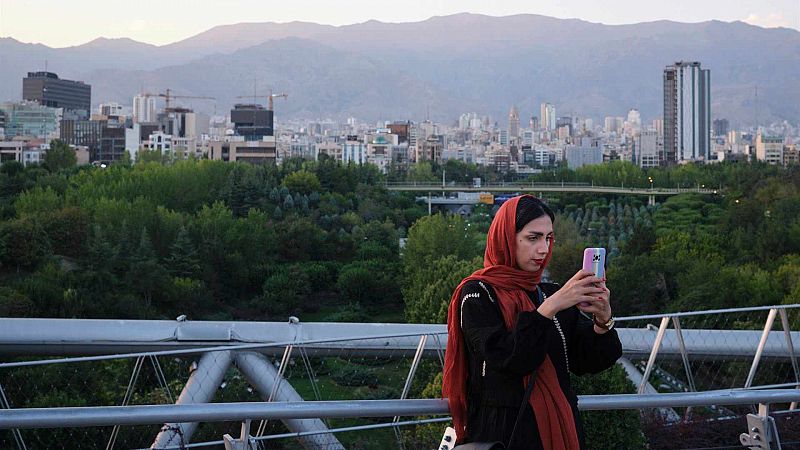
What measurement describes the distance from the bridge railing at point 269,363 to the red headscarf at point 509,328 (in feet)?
0.29

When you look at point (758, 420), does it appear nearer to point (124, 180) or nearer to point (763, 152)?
point (124, 180)

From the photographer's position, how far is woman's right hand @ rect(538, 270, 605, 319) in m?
1.67

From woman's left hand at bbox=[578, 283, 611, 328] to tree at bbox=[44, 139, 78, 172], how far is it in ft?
123

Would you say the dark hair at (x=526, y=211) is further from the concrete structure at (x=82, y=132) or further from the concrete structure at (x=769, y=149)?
the concrete structure at (x=82, y=132)

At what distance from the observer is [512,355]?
1.67 meters

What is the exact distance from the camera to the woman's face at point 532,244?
1.75 metres

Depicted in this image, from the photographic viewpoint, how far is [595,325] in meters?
1.79

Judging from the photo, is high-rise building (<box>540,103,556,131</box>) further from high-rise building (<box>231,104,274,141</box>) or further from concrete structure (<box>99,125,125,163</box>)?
concrete structure (<box>99,125,125,163</box>)

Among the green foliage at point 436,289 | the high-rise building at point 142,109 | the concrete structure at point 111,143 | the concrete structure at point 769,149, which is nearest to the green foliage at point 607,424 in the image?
the green foliage at point 436,289

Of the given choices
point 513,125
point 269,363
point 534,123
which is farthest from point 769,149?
point 269,363

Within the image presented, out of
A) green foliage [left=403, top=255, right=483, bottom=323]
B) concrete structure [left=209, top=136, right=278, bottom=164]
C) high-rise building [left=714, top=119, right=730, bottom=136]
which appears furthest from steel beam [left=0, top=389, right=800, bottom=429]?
high-rise building [left=714, top=119, right=730, bottom=136]

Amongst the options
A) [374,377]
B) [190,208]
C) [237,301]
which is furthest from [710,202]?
[374,377]

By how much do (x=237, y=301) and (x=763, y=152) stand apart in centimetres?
6559

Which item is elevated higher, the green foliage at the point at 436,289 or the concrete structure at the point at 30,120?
the concrete structure at the point at 30,120
